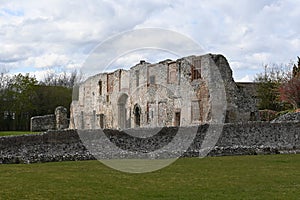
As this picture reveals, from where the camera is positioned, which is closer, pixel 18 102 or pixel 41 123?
pixel 41 123

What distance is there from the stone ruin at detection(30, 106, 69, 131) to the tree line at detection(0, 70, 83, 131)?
2.20 m

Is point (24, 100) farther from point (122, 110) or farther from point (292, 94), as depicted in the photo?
point (292, 94)

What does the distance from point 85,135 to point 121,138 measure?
155 cm

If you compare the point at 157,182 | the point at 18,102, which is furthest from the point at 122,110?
the point at 157,182

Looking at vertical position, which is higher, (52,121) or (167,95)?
(167,95)

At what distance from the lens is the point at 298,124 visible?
2222 cm

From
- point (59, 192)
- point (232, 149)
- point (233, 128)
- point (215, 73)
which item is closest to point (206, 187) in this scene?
point (59, 192)

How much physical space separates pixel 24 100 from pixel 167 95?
2199 cm

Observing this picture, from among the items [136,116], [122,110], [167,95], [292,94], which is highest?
[292,94]

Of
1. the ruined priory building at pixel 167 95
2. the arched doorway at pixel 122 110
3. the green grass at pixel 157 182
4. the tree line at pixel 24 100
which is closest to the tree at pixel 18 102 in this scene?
the tree line at pixel 24 100

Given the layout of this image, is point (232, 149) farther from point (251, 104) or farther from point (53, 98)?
point (53, 98)

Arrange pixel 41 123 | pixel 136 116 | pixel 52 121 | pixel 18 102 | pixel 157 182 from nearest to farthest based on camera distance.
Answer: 1. pixel 157 182
2. pixel 136 116
3. pixel 41 123
4. pixel 52 121
5. pixel 18 102

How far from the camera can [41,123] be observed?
4628cm

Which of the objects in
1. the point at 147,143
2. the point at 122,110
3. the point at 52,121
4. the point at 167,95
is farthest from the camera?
the point at 52,121
